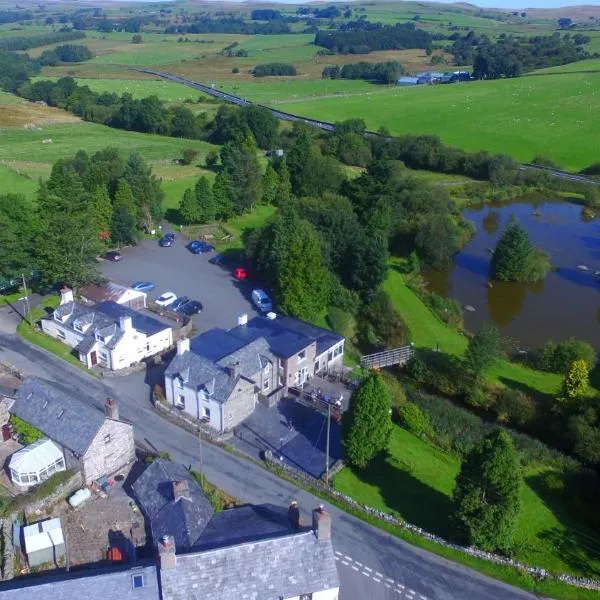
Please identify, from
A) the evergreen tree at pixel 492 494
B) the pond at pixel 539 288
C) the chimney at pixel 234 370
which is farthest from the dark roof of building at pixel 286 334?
the pond at pixel 539 288

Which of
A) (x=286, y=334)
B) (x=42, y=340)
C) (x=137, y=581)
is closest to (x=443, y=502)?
(x=286, y=334)

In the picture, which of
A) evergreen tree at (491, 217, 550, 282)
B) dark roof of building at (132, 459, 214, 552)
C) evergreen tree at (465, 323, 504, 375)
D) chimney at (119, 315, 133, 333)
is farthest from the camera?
evergreen tree at (491, 217, 550, 282)

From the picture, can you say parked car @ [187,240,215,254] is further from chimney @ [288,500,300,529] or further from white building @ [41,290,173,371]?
chimney @ [288,500,300,529]

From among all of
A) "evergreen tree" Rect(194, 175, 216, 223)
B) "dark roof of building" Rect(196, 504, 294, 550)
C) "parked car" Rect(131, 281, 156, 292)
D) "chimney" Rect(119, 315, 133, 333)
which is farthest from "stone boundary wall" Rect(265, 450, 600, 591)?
"evergreen tree" Rect(194, 175, 216, 223)

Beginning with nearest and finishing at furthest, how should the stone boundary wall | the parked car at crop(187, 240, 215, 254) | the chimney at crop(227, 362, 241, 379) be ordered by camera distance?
the stone boundary wall, the chimney at crop(227, 362, 241, 379), the parked car at crop(187, 240, 215, 254)

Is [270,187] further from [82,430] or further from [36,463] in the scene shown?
[36,463]

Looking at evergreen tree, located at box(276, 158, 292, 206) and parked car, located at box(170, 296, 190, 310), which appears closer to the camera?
parked car, located at box(170, 296, 190, 310)
